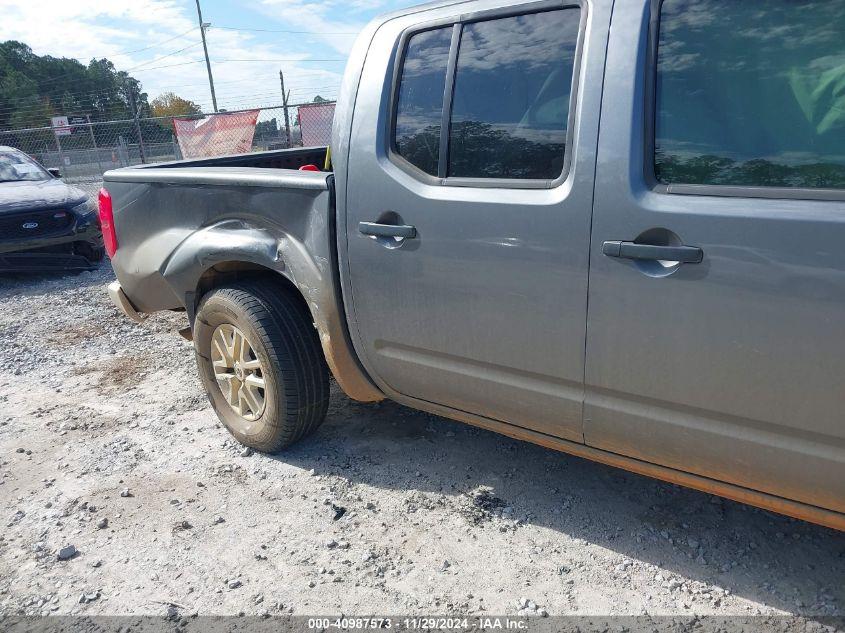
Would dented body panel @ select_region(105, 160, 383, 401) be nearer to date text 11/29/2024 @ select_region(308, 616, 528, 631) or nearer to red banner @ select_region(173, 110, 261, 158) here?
date text 11/29/2024 @ select_region(308, 616, 528, 631)

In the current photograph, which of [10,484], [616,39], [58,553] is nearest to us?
[616,39]

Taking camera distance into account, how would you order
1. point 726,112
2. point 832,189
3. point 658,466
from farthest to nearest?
point 658,466 < point 726,112 < point 832,189

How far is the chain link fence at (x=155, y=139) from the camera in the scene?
13.1m

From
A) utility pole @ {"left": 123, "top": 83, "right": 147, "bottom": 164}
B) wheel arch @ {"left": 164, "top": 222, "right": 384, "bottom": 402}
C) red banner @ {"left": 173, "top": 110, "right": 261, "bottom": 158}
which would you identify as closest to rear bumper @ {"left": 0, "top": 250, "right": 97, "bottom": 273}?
wheel arch @ {"left": 164, "top": 222, "right": 384, "bottom": 402}

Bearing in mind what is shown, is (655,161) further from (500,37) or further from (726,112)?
(500,37)

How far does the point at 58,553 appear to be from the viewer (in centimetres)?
266

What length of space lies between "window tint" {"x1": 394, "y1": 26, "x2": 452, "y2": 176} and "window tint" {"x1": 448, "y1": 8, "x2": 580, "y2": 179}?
0.25ft

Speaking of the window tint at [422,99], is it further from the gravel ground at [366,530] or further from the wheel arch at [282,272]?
the gravel ground at [366,530]

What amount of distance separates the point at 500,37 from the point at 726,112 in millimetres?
816

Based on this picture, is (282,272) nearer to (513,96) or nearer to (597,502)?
(513,96)

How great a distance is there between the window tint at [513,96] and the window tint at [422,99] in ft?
0.25

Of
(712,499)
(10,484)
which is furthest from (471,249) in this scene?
(10,484)

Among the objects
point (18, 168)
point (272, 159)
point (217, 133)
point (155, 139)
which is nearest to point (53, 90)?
point (155, 139)

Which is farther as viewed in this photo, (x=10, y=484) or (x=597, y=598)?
(x=10, y=484)
